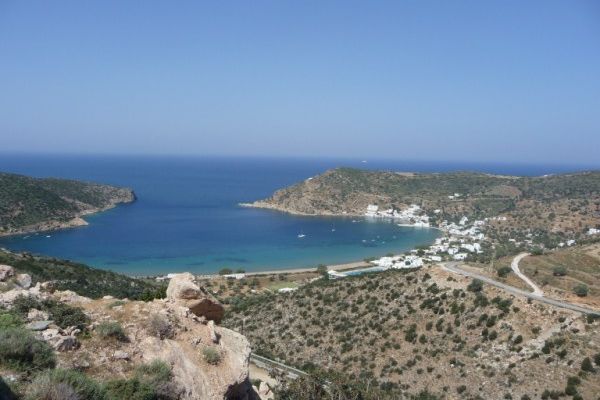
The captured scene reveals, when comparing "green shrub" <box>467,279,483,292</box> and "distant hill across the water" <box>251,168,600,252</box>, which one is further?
"distant hill across the water" <box>251,168,600,252</box>

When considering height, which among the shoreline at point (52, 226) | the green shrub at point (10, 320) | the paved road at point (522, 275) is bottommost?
the shoreline at point (52, 226)

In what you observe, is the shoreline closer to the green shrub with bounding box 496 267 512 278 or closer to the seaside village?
the seaside village

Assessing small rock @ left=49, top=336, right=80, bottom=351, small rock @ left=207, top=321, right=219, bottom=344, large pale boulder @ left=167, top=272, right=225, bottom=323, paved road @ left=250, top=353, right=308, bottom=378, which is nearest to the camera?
small rock @ left=49, top=336, right=80, bottom=351

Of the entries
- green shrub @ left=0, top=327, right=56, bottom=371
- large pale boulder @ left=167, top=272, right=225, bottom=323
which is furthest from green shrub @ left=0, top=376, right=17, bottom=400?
large pale boulder @ left=167, top=272, right=225, bottom=323

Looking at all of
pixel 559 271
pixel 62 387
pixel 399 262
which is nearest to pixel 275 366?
pixel 62 387

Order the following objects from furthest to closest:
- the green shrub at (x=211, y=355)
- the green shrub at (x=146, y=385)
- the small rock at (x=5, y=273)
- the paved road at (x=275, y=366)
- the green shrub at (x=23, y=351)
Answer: the paved road at (x=275, y=366), the small rock at (x=5, y=273), the green shrub at (x=211, y=355), the green shrub at (x=146, y=385), the green shrub at (x=23, y=351)

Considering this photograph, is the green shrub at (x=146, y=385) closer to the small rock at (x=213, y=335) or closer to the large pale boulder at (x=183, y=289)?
the small rock at (x=213, y=335)

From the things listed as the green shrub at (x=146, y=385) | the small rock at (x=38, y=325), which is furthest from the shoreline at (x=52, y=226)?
the green shrub at (x=146, y=385)

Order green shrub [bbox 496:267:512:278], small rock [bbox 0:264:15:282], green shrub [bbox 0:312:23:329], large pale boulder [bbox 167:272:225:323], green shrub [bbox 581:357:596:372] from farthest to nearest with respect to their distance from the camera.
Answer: green shrub [bbox 496:267:512:278] < green shrub [bbox 581:357:596:372] < large pale boulder [bbox 167:272:225:323] < small rock [bbox 0:264:15:282] < green shrub [bbox 0:312:23:329]
